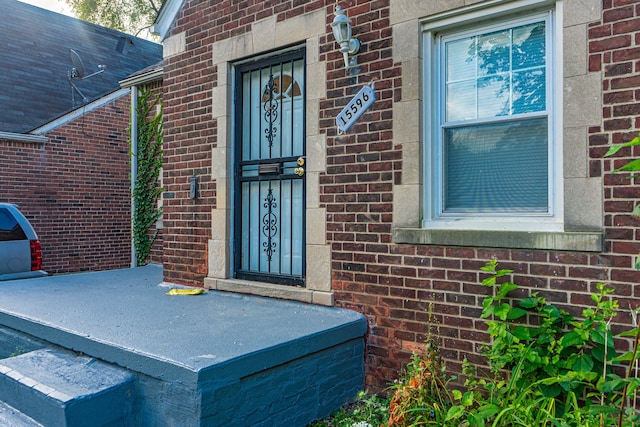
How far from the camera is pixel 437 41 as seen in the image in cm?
386

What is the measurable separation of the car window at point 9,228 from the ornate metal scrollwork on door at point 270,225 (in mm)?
4463

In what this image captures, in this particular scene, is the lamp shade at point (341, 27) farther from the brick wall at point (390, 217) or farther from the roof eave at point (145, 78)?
the roof eave at point (145, 78)

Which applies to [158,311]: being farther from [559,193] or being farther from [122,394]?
[559,193]

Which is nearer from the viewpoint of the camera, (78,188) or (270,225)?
(270,225)

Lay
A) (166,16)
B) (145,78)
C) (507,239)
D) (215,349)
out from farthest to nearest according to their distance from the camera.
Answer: (145,78)
(166,16)
(507,239)
(215,349)

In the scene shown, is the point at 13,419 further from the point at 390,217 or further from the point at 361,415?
the point at 390,217

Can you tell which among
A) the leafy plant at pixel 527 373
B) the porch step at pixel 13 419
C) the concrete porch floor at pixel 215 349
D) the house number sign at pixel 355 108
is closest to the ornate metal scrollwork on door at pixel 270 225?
the concrete porch floor at pixel 215 349

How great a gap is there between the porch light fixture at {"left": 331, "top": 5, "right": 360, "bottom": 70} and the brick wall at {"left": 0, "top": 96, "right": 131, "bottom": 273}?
9640mm

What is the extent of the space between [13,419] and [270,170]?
295 centimetres

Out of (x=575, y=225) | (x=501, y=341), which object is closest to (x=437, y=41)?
(x=575, y=225)

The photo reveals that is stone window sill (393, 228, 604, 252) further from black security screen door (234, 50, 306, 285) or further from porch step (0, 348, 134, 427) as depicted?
porch step (0, 348, 134, 427)

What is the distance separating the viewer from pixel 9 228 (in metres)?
7.04

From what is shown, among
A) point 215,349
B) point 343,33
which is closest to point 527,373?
point 215,349

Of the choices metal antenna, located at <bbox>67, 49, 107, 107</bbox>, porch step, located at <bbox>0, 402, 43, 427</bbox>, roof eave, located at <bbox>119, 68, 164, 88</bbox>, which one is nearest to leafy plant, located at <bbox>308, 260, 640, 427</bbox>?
porch step, located at <bbox>0, 402, 43, 427</bbox>
